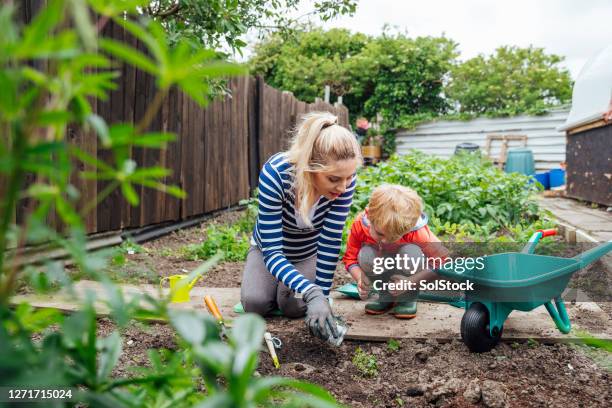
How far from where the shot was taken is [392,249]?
8.61ft

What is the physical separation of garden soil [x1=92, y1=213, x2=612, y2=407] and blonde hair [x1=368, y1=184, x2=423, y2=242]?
1.70ft

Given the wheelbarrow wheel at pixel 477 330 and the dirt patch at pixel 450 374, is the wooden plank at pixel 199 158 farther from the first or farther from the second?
the wheelbarrow wheel at pixel 477 330

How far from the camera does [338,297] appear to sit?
2.88m

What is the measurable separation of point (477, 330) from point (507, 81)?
1779cm

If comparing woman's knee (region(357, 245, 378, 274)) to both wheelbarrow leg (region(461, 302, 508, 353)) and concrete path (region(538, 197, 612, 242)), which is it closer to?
wheelbarrow leg (region(461, 302, 508, 353))

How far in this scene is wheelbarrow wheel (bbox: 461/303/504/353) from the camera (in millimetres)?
2039

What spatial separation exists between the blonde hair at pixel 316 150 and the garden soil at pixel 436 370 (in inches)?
26.0

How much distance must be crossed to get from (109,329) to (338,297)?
47.5 inches

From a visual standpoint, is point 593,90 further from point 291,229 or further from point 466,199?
point 291,229

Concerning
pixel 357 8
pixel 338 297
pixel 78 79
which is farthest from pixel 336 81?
pixel 78 79

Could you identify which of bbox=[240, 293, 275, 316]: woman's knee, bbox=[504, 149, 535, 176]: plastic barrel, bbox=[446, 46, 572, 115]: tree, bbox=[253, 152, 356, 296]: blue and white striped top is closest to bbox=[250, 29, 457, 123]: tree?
bbox=[446, 46, 572, 115]: tree

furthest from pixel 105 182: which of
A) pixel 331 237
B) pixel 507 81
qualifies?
pixel 507 81

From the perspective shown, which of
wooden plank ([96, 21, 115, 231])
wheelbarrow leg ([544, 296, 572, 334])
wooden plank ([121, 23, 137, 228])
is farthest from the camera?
wooden plank ([121, 23, 137, 228])

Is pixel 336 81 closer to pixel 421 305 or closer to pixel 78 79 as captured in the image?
pixel 421 305
